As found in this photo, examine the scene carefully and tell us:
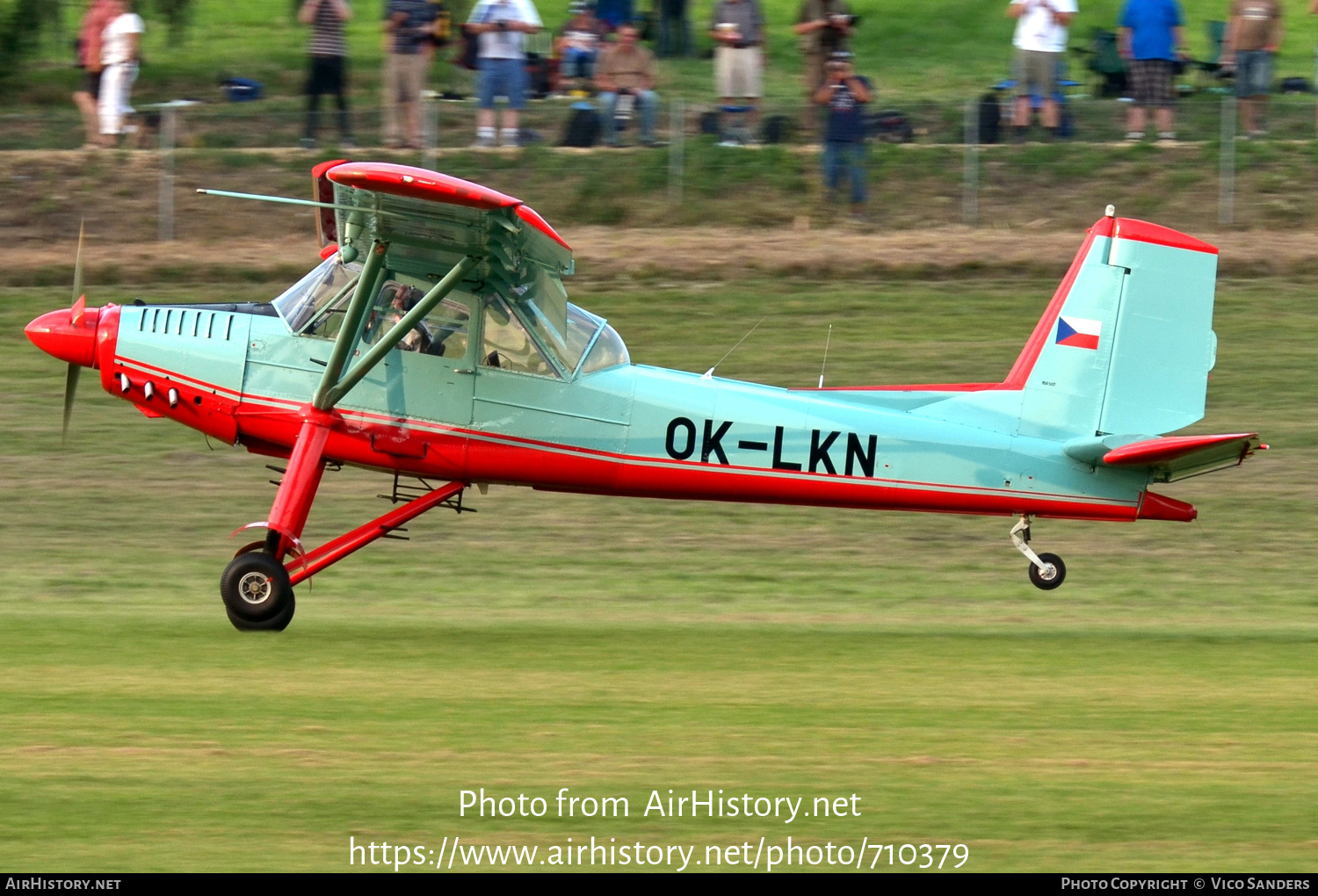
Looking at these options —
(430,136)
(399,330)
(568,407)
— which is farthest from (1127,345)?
(430,136)

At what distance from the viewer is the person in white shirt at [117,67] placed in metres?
21.9

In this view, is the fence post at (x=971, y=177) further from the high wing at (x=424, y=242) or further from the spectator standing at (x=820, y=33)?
the high wing at (x=424, y=242)

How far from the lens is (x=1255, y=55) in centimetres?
2280

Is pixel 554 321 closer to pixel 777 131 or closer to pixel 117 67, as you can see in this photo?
pixel 777 131

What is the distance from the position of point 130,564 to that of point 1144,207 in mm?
13982

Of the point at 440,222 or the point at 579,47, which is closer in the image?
the point at 440,222

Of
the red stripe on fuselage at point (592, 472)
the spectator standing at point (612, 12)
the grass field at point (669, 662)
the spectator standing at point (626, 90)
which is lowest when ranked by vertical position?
the grass field at point (669, 662)

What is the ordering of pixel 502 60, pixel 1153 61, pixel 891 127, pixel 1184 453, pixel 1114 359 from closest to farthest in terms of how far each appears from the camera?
pixel 1184 453, pixel 1114 359, pixel 502 60, pixel 1153 61, pixel 891 127

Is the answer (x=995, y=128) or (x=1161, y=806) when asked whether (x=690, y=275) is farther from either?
(x=1161, y=806)

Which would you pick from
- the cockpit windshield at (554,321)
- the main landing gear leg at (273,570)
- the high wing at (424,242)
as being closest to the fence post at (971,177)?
the cockpit windshield at (554,321)

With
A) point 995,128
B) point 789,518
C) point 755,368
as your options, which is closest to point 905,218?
point 995,128

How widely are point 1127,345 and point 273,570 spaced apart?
229 inches

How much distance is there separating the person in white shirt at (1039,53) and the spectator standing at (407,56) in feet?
24.9

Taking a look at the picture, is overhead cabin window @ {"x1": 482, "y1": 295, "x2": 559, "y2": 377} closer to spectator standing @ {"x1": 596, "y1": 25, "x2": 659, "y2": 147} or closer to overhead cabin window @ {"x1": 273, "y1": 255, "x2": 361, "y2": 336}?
overhead cabin window @ {"x1": 273, "y1": 255, "x2": 361, "y2": 336}
